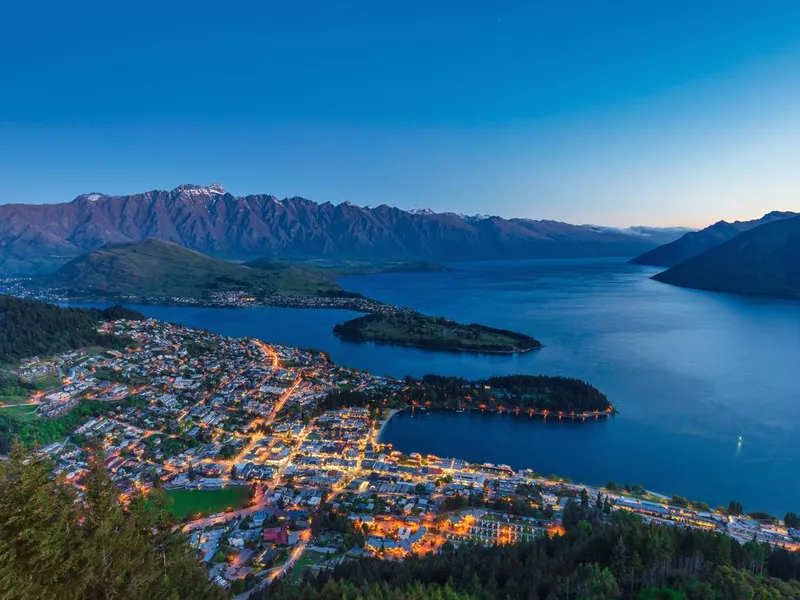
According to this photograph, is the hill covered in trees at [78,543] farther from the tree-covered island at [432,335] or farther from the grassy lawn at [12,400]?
the tree-covered island at [432,335]

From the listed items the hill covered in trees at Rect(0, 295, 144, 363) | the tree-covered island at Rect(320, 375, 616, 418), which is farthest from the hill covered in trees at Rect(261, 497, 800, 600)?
the hill covered in trees at Rect(0, 295, 144, 363)

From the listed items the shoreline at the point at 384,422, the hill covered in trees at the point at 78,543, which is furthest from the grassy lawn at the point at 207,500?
the hill covered in trees at the point at 78,543

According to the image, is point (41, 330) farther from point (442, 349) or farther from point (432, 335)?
point (432, 335)

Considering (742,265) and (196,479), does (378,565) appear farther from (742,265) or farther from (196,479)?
(742,265)

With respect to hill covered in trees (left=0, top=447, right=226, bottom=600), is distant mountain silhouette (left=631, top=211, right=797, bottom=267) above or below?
above

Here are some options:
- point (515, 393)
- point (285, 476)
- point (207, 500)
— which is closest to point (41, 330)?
point (207, 500)

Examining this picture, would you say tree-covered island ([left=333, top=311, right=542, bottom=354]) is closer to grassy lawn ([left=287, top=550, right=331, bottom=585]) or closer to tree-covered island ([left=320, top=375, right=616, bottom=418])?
tree-covered island ([left=320, top=375, right=616, bottom=418])

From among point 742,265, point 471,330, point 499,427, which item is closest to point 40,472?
point 499,427
